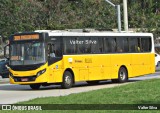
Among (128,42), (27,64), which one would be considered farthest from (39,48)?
(128,42)

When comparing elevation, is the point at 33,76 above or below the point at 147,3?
below

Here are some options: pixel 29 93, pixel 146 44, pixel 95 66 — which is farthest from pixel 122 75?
pixel 29 93

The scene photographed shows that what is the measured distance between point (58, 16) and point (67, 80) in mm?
29816

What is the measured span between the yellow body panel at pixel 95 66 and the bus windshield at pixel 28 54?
0.44m

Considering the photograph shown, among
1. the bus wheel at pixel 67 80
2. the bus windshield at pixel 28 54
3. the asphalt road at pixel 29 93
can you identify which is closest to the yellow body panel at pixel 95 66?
the bus wheel at pixel 67 80

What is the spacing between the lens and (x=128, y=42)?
92.0 ft

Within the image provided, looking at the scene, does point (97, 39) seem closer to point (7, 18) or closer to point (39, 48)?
point (39, 48)

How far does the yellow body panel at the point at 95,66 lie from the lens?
75.8 ft

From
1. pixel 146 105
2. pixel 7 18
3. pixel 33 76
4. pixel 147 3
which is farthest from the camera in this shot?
pixel 147 3

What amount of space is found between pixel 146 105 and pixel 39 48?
11.8 meters

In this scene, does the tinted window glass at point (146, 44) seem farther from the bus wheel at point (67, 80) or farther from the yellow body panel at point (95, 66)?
the bus wheel at point (67, 80)

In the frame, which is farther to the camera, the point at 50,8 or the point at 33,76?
the point at 50,8

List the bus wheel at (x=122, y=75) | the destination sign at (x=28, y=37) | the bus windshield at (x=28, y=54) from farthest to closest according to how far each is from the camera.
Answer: the bus wheel at (x=122, y=75) < the destination sign at (x=28, y=37) < the bus windshield at (x=28, y=54)

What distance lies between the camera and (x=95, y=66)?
25.8m
